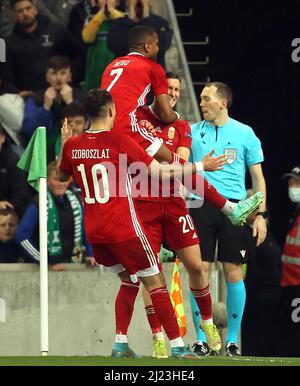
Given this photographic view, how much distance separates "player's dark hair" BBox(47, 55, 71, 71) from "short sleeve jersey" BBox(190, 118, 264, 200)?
3650mm

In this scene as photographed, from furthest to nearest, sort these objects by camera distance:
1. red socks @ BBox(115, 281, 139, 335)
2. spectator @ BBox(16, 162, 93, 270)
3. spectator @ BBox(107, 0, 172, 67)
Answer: spectator @ BBox(107, 0, 172, 67) < spectator @ BBox(16, 162, 93, 270) < red socks @ BBox(115, 281, 139, 335)

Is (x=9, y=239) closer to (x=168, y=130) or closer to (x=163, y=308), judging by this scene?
(x=168, y=130)

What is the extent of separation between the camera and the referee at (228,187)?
1538cm

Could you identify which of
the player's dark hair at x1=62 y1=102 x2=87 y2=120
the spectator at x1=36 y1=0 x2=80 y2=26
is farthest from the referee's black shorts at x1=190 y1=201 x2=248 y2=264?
the spectator at x1=36 y1=0 x2=80 y2=26

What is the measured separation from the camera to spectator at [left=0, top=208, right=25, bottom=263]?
18141 mm

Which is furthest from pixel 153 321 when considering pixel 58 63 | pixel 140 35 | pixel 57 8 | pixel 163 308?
pixel 57 8

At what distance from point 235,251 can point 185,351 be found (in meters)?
1.80

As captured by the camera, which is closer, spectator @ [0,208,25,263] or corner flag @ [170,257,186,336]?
corner flag @ [170,257,186,336]

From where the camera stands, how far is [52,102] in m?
18.8

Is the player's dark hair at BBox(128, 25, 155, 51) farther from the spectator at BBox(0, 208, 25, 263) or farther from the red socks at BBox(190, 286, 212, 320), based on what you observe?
the spectator at BBox(0, 208, 25, 263)

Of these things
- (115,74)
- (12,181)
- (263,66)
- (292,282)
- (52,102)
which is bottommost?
(292,282)

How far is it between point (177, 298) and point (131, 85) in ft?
9.62

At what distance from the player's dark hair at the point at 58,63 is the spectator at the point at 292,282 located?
2886mm
